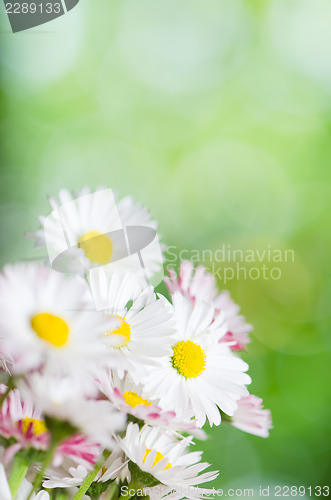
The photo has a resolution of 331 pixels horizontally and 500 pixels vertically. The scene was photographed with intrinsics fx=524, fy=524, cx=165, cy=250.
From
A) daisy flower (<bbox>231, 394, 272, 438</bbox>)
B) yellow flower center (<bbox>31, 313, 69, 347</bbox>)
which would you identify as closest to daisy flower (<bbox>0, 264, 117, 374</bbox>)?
yellow flower center (<bbox>31, 313, 69, 347</bbox>)

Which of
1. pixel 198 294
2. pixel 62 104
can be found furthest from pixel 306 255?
pixel 198 294

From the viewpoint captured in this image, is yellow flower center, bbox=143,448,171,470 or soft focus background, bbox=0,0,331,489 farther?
soft focus background, bbox=0,0,331,489

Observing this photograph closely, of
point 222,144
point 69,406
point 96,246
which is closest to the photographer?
point 69,406

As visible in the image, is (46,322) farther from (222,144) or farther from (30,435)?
(222,144)

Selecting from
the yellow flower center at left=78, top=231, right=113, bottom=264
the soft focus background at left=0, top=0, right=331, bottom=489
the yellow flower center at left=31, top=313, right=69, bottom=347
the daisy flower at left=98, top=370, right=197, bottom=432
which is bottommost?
the soft focus background at left=0, top=0, right=331, bottom=489

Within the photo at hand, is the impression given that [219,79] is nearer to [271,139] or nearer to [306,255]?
[271,139]

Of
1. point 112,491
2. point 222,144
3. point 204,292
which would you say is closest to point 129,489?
point 112,491

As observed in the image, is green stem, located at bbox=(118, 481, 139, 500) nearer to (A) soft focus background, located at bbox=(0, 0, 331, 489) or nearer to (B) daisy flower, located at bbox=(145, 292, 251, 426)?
(B) daisy flower, located at bbox=(145, 292, 251, 426)
